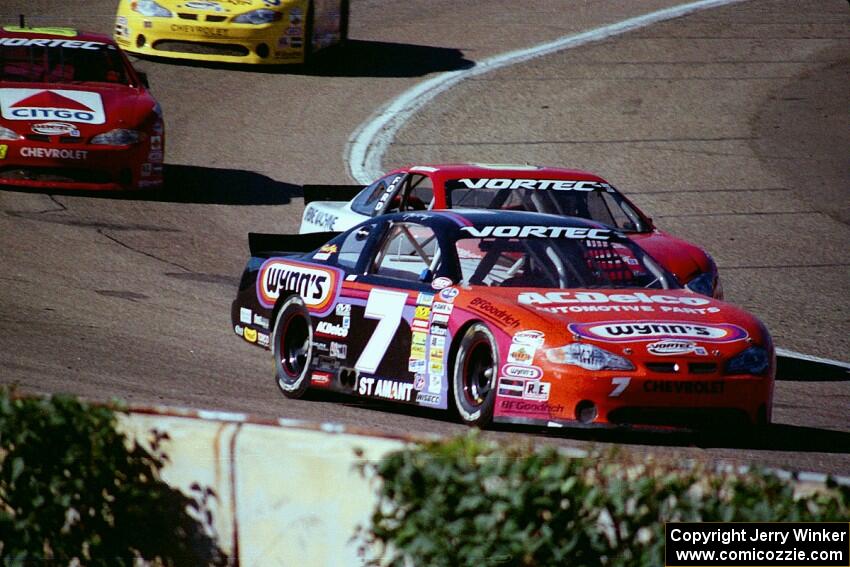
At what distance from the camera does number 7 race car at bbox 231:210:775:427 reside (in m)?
7.26

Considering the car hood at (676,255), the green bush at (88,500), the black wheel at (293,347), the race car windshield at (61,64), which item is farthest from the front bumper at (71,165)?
the green bush at (88,500)

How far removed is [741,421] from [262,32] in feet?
48.9

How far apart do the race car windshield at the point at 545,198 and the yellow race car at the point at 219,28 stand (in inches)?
393

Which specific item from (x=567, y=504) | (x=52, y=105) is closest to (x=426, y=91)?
(x=52, y=105)

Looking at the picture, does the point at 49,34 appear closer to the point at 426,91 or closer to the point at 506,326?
the point at 426,91

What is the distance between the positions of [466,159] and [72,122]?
17.3 ft

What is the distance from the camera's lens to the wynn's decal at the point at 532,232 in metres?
8.48

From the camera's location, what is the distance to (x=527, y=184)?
448 inches

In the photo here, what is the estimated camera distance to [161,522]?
4.82 m

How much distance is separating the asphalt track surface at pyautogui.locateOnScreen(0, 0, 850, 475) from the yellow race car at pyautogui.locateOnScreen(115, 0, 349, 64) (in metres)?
0.44

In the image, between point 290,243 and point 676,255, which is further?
point 676,255

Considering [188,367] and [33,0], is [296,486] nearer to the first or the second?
[188,367]

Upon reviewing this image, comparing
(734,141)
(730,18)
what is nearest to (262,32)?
(734,141)

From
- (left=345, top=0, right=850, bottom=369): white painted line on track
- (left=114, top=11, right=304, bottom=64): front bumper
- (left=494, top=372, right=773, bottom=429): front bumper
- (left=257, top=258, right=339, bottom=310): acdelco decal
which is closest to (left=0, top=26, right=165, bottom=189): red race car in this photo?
(left=345, top=0, right=850, bottom=369): white painted line on track
